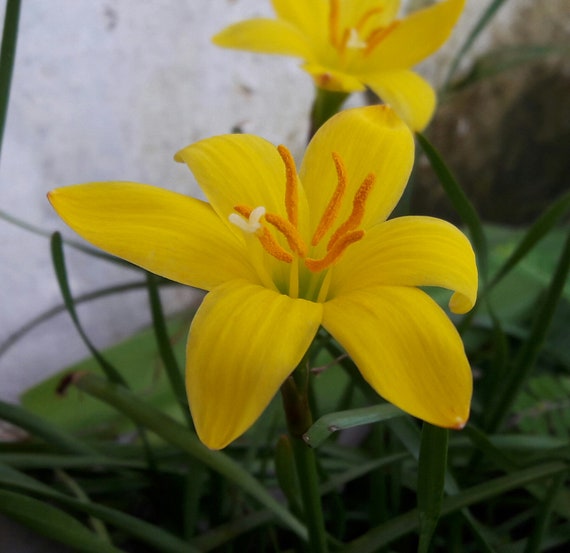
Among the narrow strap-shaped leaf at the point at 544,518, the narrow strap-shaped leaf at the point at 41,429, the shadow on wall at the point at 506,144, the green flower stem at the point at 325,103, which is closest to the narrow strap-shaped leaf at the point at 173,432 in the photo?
the narrow strap-shaped leaf at the point at 41,429

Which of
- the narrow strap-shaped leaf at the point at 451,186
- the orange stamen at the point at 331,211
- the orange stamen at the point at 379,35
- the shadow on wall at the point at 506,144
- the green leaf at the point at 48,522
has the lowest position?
the shadow on wall at the point at 506,144

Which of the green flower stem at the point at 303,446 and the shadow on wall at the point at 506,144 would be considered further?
the shadow on wall at the point at 506,144

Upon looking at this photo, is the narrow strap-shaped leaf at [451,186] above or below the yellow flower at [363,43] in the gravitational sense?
below

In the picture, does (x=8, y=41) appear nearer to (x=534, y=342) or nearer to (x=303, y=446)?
(x=303, y=446)

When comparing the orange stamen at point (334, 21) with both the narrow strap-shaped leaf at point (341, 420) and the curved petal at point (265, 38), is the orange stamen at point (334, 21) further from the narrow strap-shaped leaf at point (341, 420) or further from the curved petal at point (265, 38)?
the narrow strap-shaped leaf at point (341, 420)

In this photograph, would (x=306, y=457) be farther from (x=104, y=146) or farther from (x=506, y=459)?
(x=104, y=146)

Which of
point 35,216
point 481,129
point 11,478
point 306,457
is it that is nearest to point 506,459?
point 306,457

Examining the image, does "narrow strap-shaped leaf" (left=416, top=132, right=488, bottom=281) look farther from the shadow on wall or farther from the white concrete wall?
the shadow on wall
